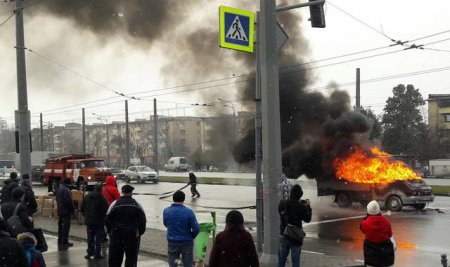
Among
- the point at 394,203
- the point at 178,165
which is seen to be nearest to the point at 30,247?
the point at 394,203

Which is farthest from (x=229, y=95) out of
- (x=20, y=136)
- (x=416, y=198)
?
(x=20, y=136)

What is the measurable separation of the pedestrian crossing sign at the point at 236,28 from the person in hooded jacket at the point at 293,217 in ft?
9.51

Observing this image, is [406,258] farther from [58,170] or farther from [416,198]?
[58,170]

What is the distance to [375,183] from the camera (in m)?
19.2

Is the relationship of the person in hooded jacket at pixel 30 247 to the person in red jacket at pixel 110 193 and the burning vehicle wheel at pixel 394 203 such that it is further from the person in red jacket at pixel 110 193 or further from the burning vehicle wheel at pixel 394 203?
the burning vehicle wheel at pixel 394 203

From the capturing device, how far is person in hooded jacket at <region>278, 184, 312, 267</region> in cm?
754

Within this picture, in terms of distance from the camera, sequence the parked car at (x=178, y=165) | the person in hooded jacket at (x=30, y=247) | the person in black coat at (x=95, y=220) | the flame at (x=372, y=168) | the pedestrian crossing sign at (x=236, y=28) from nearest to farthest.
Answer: the person in hooded jacket at (x=30, y=247)
the pedestrian crossing sign at (x=236, y=28)
the person in black coat at (x=95, y=220)
the flame at (x=372, y=168)
the parked car at (x=178, y=165)

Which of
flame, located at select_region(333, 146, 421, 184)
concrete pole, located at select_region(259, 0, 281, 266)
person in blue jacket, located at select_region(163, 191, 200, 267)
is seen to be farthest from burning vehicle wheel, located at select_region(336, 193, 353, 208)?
person in blue jacket, located at select_region(163, 191, 200, 267)

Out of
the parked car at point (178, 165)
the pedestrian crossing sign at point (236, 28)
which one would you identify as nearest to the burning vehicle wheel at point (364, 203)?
the pedestrian crossing sign at point (236, 28)

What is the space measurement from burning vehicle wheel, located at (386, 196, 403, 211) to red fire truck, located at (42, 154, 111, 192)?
17.4 meters

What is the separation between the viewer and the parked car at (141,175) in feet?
135

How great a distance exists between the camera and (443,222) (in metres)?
15.2

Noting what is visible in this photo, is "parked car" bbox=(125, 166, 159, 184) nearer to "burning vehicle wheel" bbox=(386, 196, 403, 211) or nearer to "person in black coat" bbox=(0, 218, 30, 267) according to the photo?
"burning vehicle wheel" bbox=(386, 196, 403, 211)

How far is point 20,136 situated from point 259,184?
8239mm
